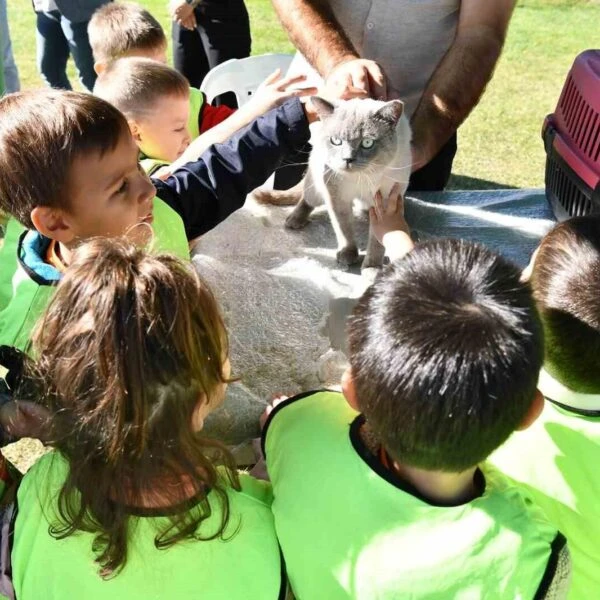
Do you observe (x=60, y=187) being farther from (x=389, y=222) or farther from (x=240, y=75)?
(x=240, y=75)

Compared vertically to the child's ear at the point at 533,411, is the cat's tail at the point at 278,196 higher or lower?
lower

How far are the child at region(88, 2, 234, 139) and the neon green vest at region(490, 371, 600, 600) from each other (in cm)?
140

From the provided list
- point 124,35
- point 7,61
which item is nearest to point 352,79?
point 124,35

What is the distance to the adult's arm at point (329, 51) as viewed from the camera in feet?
5.21

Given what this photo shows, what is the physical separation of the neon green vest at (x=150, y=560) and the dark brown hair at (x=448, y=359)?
23 cm

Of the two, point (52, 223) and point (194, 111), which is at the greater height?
point (52, 223)

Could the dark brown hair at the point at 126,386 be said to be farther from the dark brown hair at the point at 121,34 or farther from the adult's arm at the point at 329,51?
the dark brown hair at the point at 121,34

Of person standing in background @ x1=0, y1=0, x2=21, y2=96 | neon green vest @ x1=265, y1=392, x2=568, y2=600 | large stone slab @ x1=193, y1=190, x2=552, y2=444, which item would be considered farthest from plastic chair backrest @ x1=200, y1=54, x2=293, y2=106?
neon green vest @ x1=265, y1=392, x2=568, y2=600

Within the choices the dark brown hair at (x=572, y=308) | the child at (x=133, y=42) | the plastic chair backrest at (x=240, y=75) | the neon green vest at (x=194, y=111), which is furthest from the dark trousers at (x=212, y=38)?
the dark brown hair at (x=572, y=308)

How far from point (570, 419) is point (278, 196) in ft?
4.10

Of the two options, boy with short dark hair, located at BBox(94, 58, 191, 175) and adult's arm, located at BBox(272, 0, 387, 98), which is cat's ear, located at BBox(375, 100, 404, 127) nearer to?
adult's arm, located at BBox(272, 0, 387, 98)

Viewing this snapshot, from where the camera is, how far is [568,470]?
94 cm

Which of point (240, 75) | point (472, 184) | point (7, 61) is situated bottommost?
point (472, 184)

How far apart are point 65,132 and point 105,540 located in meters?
0.61
